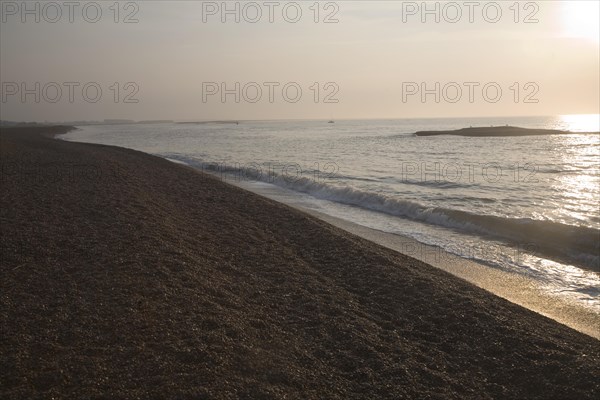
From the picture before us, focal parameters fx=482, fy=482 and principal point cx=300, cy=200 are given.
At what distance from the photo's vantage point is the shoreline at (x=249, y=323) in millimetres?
4434

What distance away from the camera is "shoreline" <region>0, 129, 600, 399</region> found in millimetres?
4434

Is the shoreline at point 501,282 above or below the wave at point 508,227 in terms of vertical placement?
below

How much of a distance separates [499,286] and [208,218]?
677 centimetres

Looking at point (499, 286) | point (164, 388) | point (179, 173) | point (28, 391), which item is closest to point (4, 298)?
point (28, 391)

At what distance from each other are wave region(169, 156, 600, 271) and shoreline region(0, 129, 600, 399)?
13.6 feet

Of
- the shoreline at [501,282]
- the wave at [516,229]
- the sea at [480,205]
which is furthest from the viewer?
the wave at [516,229]

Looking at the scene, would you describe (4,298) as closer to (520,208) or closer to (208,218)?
(208,218)

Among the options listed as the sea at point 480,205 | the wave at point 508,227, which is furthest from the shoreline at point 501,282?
the wave at point 508,227

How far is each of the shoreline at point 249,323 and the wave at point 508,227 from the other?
4.13 m

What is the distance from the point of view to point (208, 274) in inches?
289

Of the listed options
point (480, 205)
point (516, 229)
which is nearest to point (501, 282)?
point (516, 229)

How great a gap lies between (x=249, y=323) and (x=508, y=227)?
9524 mm

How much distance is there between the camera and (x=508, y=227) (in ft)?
42.3

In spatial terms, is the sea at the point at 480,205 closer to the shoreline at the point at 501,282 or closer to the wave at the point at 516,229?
the wave at the point at 516,229
